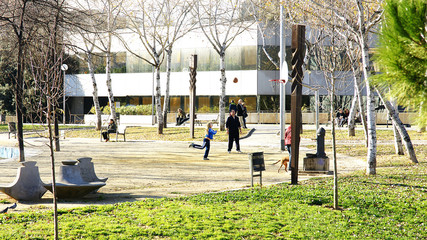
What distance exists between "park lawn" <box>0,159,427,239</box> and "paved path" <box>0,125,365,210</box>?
50.0 inches

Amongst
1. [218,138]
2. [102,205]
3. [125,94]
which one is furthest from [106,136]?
[125,94]

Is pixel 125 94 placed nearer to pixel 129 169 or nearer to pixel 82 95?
pixel 82 95

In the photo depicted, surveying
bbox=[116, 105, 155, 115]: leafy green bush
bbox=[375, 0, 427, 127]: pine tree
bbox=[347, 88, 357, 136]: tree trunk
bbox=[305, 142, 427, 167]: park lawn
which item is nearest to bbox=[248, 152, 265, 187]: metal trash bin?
bbox=[305, 142, 427, 167]: park lawn

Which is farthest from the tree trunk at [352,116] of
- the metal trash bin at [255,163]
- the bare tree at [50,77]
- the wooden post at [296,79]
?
the bare tree at [50,77]

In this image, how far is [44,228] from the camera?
7785mm

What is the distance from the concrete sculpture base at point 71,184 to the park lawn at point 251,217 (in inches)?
41.7

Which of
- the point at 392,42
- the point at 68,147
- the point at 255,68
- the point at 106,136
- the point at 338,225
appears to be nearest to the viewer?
the point at 392,42

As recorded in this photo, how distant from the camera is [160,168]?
16.1m

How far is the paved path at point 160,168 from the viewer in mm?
11550

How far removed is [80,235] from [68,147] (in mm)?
17005

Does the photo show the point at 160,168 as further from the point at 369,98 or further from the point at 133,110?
the point at 133,110

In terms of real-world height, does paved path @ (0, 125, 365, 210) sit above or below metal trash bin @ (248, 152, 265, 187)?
below

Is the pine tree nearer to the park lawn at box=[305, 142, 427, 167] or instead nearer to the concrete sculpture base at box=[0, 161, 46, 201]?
the concrete sculpture base at box=[0, 161, 46, 201]

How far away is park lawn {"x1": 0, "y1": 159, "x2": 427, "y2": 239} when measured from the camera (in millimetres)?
7797
